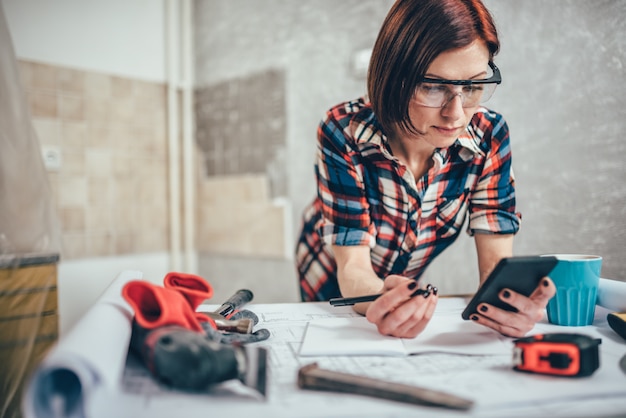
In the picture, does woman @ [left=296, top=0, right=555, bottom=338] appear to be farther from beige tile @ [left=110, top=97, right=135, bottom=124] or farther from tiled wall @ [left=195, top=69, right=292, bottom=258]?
A: beige tile @ [left=110, top=97, right=135, bottom=124]

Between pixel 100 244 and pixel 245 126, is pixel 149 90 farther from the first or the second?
pixel 100 244

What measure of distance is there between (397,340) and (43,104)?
7.09 feet

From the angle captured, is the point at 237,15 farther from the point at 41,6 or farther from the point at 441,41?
the point at 441,41

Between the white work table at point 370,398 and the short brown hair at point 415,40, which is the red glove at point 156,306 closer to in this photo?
the white work table at point 370,398

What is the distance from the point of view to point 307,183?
2283mm

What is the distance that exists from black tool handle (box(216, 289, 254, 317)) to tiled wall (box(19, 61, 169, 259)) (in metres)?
1.67

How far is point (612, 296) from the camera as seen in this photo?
807 millimetres

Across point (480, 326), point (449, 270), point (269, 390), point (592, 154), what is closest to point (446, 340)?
point (480, 326)

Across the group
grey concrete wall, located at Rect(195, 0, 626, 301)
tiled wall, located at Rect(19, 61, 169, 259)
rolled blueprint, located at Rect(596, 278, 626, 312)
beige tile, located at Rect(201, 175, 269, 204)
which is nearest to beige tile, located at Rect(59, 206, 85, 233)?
tiled wall, located at Rect(19, 61, 169, 259)

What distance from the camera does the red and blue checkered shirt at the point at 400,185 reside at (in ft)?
3.21

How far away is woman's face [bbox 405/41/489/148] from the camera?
32.0 inches

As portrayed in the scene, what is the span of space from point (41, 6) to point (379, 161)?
199 centimetres

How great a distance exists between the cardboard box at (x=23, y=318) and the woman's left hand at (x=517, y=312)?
1028 mm

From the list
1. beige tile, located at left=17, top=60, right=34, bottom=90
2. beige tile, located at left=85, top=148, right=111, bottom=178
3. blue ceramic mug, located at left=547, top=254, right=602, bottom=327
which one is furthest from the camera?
beige tile, located at left=85, top=148, right=111, bottom=178
